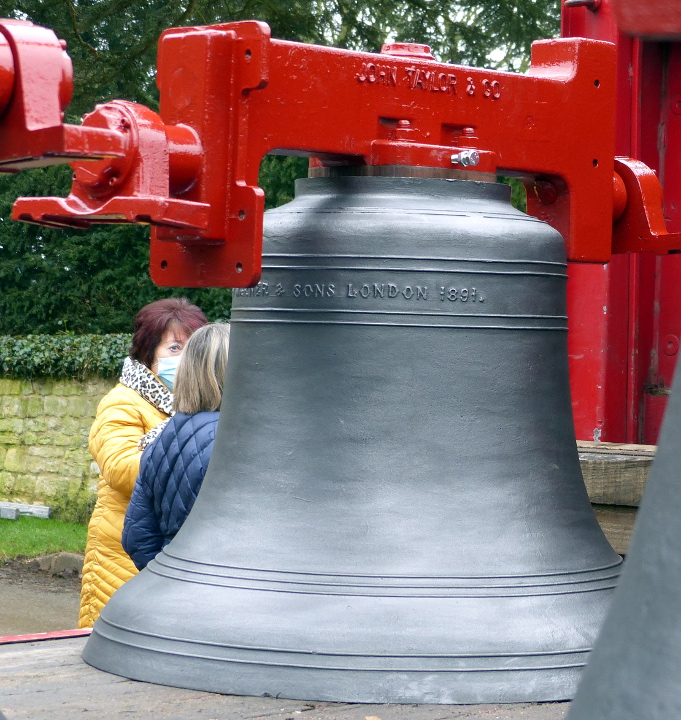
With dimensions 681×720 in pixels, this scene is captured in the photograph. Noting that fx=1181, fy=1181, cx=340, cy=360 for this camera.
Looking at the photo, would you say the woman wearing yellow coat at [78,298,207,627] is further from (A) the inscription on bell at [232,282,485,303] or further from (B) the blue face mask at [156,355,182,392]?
(A) the inscription on bell at [232,282,485,303]

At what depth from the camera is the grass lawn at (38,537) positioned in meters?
8.79

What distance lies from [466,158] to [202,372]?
1.49 meters

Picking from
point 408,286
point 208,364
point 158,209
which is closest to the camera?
point 158,209

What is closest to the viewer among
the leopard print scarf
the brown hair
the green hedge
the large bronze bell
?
the large bronze bell

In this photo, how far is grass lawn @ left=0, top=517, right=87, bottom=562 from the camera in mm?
8786

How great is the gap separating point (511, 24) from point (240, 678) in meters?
7.40

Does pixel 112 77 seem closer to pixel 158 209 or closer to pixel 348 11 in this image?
pixel 348 11

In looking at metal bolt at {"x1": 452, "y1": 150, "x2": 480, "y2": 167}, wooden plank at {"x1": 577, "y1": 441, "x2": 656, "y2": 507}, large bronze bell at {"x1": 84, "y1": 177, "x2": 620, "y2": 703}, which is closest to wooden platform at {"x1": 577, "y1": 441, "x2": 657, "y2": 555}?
wooden plank at {"x1": 577, "y1": 441, "x2": 656, "y2": 507}

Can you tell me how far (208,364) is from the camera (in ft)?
10.7

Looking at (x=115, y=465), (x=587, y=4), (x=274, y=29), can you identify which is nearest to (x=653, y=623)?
(x=587, y=4)

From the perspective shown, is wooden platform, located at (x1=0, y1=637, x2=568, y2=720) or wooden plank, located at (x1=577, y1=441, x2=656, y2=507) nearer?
wooden platform, located at (x1=0, y1=637, x2=568, y2=720)

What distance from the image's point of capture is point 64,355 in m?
9.99

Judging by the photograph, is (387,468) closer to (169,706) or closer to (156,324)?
(169,706)

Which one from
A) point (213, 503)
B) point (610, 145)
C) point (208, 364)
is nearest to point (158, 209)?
point (213, 503)
